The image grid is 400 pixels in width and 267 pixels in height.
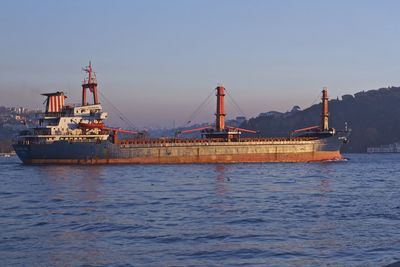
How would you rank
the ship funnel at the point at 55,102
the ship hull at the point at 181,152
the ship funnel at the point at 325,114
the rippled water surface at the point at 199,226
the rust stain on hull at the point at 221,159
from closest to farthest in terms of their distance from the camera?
the rippled water surface at the point at 199,226 → the ship hull at the point at 181,152 → the rust stain on hull at the point at 221,159 → the ship funnel at the point at 55,102 → the ship funnel at the point at 325,114

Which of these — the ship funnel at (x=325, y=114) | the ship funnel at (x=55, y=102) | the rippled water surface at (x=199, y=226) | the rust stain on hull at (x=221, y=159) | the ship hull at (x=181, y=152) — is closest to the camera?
the rippled water surface at (x=199, y=226)

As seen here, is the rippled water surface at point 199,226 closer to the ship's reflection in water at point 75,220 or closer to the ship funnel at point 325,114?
the ship's reflection in water at point 75,220

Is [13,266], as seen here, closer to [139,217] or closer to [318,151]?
[139,217]

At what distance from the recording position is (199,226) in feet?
→ 93.6

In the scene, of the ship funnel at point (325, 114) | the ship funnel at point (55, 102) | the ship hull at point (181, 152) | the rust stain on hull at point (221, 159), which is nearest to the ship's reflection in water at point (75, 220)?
the ship hull at point (181, 152)

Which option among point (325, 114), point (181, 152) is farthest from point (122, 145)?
point (325, 114)

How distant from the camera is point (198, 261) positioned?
21594 millimetres

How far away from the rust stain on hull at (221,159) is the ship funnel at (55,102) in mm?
11057

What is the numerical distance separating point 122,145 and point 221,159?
604 inches

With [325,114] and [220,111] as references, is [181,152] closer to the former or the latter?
[220,111]

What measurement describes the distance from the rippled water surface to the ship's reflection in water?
44 millimetres

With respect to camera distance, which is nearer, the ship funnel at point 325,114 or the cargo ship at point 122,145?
the cargo ship at point 122,145

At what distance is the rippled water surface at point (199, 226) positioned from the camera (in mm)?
22156

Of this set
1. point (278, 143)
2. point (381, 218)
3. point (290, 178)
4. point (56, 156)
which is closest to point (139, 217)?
point (381, 218)
